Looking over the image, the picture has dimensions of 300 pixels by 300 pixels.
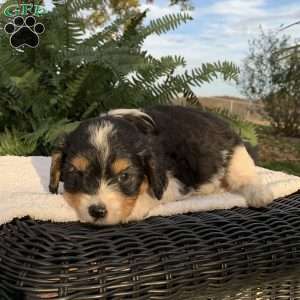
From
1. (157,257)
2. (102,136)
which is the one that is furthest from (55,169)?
(157,257)

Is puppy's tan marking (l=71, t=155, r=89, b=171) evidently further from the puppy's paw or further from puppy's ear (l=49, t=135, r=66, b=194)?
the puppy's paw

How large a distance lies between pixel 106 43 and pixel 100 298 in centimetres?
483

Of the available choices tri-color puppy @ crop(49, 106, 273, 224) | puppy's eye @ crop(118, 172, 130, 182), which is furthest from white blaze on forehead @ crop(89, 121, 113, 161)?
puppy's eye @ crop(118, 172, 130, 182)

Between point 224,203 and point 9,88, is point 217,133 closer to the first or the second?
point 224,203

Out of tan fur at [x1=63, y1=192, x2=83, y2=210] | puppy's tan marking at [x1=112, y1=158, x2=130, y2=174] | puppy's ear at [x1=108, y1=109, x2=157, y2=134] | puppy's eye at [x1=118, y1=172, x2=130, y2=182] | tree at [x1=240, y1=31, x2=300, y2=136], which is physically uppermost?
puppy's ear at [x1=108, y1=109, x2=157, y2=134]

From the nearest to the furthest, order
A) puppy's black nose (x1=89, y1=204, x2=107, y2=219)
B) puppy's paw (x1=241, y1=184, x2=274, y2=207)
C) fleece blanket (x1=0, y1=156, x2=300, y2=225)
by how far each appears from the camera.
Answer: puppy's black nose (x1=89, y1=204, x2=107, y2=219) → fleece blanket (x1=0, y1=156, x2=300, y2=225) → puppy's paw (x1=241, y1=184, x2=274, y2=207)

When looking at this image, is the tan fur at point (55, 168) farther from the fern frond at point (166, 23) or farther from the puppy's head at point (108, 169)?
the fern frond at point (166, 23)

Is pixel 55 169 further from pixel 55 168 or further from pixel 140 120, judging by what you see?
pixel 140 120

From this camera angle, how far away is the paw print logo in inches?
229

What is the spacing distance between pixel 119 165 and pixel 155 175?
239mm

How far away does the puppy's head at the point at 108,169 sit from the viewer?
2779 millimetres

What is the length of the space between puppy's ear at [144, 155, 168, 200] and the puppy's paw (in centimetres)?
66

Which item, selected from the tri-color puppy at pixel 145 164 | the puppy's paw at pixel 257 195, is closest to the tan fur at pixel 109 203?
the tri-color puppy at pixel 145 164

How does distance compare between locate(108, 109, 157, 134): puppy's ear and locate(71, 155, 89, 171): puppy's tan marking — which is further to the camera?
locate(108, 109, 157, 134): puppy's ear
